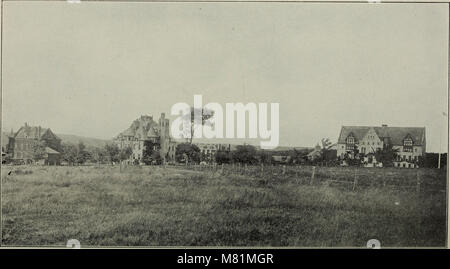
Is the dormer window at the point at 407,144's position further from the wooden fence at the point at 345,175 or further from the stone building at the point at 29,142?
the stone building at the point at 29,142

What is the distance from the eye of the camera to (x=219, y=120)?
4445 millimetres

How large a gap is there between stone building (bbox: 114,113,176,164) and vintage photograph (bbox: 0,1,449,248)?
1 centimetres

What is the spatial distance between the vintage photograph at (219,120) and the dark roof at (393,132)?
1 centimetres

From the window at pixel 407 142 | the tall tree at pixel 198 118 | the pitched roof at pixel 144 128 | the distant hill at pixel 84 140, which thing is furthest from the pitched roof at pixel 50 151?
the window at pixel 407 142

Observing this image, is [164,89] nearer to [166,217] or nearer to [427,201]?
[166,217]

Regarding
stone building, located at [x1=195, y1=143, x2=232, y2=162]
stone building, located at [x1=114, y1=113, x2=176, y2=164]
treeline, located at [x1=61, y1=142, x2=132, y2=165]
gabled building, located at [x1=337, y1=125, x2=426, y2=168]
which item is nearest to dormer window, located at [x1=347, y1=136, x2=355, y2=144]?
gabled building, located at [x1=337, y1=125, x2=426, y2=168]

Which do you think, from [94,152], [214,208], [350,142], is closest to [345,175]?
[350,142]

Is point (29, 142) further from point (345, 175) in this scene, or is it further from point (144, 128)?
A: point (345, 175)

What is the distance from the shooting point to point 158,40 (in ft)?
14.5

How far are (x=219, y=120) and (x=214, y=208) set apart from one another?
945mm

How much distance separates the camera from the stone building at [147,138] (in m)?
4.45
